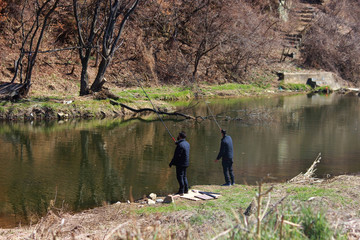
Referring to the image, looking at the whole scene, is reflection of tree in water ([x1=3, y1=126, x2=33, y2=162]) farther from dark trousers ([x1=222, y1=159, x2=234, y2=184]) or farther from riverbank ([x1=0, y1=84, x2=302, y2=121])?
dark trousers ([x1=222, y1=159, x2=234, y2=184])

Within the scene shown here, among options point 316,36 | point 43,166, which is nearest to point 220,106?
point 43,166

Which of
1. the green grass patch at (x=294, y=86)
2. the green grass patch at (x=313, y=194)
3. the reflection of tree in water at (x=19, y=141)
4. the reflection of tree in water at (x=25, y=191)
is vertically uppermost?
the green grass patch at (x=294, y=86)

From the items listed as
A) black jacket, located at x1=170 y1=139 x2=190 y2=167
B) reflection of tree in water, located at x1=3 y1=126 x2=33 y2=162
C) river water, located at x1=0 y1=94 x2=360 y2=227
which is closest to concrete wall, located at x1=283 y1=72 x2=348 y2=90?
river water, located at x1=0 y1=94 x2=360 y2=227

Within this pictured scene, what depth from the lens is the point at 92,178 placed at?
14281mm

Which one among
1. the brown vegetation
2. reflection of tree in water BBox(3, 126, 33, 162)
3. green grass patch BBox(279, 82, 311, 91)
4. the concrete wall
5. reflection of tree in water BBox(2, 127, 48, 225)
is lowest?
reflection of tree in water BBox(2, 127, 48, 225)

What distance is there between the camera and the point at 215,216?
28.9 ft

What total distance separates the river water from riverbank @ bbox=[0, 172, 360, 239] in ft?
2.87

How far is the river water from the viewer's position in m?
12.8

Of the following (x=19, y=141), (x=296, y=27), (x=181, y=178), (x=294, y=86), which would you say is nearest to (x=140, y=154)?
(x=19, y=141)

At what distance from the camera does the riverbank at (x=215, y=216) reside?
5.37m

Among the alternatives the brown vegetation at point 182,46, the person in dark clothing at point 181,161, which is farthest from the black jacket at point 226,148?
the brown vegetation at point 182,46

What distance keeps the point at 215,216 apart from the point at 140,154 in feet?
30.1

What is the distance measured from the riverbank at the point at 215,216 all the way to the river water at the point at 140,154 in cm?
87

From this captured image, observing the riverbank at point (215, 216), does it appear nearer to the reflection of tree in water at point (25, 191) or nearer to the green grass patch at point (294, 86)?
the reflection of tree in water at point (25, 191)
